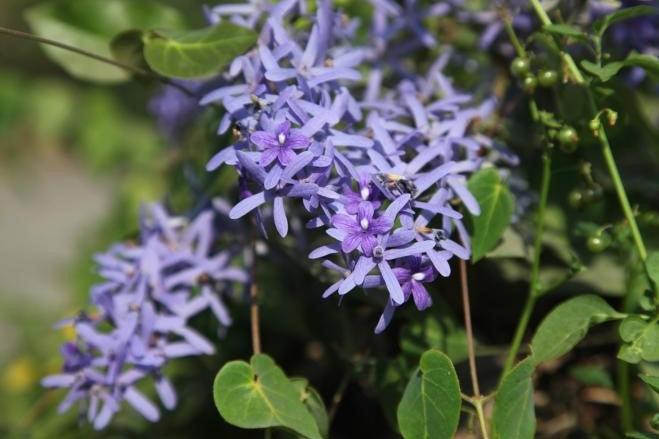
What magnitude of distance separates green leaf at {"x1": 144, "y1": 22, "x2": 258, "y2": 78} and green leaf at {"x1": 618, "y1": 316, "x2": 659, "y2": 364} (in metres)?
0.35

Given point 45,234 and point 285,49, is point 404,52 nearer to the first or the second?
point 285,49

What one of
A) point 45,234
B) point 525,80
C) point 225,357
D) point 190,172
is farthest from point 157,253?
point 45,234

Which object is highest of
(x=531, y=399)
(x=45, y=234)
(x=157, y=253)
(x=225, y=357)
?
(x=45, y=234)

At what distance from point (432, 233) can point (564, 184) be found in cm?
27

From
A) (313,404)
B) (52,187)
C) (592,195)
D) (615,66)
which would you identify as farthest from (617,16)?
(52,187)

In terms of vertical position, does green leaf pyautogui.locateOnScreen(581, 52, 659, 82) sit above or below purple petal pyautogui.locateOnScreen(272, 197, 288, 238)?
below

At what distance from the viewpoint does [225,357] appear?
3.22 ft

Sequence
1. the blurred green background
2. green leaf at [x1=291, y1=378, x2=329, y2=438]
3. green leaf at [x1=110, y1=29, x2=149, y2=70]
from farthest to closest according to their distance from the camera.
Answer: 1. the blurred green background
2. green leaf at [x1=110, y1=29, x2=149, y2=70]
3. green leaf at [x1=291, y1=378, x2=329, y2=438]

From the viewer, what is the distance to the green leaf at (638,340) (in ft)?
1.96

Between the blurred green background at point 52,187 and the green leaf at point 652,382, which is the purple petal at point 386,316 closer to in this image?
the green leaf at point 652,382

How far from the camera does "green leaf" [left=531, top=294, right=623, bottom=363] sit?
0.64 meters

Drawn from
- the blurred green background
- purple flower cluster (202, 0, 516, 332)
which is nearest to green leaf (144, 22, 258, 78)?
purple flower cluster (202, 0, 516, 332)

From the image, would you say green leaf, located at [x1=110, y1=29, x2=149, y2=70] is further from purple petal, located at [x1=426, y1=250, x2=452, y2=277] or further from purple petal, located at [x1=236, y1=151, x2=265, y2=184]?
purple petal, located at [x1=426, y1=250, x2=452, y2=277]

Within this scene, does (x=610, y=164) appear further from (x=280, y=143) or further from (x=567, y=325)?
(x=280, y=143)
